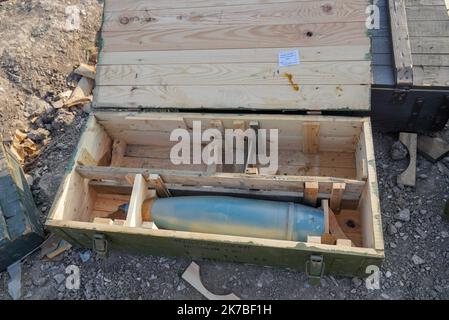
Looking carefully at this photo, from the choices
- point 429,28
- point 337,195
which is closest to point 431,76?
point 429,28

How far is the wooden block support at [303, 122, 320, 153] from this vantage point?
3.72m

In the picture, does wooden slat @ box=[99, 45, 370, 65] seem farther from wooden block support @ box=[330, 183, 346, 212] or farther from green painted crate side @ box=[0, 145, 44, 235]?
green painted crate side @ box=[0, 145, 44, 235]

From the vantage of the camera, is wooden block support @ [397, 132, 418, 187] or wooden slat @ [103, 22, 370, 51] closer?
wooden slat @ [103, 22, 370, 51]

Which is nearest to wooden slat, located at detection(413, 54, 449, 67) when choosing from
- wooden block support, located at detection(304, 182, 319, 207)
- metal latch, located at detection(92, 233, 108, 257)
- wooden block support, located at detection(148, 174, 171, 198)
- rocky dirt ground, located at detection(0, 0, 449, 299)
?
rocky dirt ground, located at detection(0, 0, 449, 299)

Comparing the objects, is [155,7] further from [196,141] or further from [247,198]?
[247,198]

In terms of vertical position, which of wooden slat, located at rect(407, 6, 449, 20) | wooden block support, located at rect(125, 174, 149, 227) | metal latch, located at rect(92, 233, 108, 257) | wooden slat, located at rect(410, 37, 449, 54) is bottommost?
metal latch, located at rect(92, 233, 108, 257)

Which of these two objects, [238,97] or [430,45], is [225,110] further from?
[430,45]

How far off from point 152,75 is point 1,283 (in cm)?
251

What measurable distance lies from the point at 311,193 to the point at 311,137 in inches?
25.3

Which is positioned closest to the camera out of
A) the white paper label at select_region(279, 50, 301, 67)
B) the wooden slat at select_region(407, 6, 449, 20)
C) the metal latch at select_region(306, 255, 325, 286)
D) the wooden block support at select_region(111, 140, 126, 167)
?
the metal latch at select_region(306, 255, 325, 286)

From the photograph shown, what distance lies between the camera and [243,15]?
12.7 feet

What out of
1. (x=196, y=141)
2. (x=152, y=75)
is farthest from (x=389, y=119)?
(x=152, y=75)

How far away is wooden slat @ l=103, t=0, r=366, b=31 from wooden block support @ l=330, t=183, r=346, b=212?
4.90 ft
